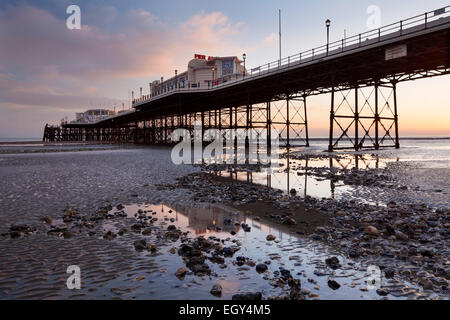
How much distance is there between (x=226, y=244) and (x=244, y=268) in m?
0.99

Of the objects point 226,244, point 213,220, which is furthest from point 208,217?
point 226,244

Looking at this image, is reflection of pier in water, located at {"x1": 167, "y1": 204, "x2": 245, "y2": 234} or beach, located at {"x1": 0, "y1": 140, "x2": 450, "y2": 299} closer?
beach, located at {"x1": 0, "y1": 140, "x2": 450, "y2": 299}

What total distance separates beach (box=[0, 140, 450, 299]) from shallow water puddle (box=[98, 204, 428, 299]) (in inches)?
0.7

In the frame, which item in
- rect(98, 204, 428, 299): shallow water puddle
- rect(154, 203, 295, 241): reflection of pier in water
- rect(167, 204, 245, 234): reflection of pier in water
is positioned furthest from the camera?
rect(167, 204, 245, 234): reflection of pier in water

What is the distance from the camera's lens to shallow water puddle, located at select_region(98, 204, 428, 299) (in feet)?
10.7

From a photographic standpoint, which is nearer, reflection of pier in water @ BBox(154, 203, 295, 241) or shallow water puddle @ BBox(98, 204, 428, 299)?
shallow water puddle @ BBox(98, 204, 428, 299)

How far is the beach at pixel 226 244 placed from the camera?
132 inches

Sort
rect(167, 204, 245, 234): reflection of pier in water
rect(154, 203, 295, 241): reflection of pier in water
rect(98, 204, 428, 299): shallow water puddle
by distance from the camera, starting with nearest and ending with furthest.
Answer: rect(98, 204, 428, 299): shallow water puddle < rect(154, 203, 295, 241): reflection of pier in water < rect(167, 204, 245, 234): reflection of pier in water

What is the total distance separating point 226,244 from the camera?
191 inches

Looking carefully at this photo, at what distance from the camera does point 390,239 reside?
196 inches

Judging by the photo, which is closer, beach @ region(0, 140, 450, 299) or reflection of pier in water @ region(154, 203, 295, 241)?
beach @ region(0, 140, 450, 299)

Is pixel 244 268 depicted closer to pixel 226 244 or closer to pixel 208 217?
pixel 226 244

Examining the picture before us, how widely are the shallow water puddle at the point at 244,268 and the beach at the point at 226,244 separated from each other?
17mm

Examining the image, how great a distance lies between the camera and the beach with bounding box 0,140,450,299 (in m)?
3.36
